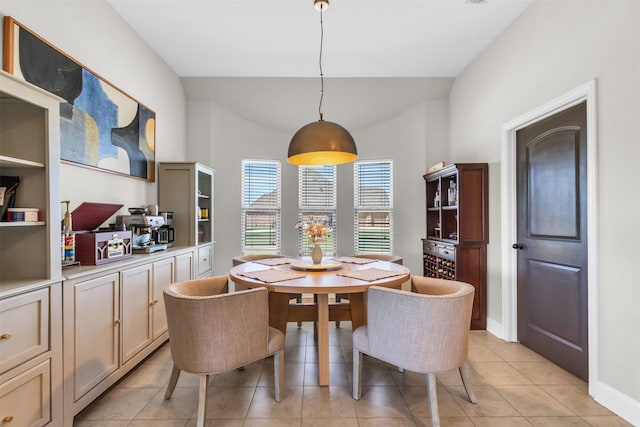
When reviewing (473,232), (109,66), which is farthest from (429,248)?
(109,66)

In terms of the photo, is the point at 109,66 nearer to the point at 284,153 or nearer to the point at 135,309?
the point at 135,309

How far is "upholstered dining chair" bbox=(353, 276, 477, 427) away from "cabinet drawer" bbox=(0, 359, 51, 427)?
177 centimetres

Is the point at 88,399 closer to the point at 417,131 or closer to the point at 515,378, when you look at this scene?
the point at 515,378

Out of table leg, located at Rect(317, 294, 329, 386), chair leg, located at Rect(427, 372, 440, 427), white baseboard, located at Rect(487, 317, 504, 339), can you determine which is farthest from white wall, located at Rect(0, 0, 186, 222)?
white baseboard, located at Rect(487, 317, 504, 339)

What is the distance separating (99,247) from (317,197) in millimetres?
2898

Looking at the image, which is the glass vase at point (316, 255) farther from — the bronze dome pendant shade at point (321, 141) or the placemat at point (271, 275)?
the bronze dome pendant shade at point (321, 141)

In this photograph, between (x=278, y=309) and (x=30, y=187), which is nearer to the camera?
(x=30, y=187)

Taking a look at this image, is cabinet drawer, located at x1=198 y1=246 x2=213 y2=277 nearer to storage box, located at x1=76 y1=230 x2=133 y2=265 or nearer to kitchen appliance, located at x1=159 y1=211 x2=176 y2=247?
kitchen appliance, located at x1=159 y1=211 x2=176 y2=247

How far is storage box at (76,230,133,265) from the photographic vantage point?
6.77ft

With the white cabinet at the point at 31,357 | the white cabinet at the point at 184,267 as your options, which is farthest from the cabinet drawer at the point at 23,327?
the white cabinet at the point at 184,267

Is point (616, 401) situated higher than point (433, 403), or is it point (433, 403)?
point (433, 403)

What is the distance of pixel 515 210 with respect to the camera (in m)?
3.05

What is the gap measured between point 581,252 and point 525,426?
1294 millimetres

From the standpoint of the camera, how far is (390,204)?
14.8ft
